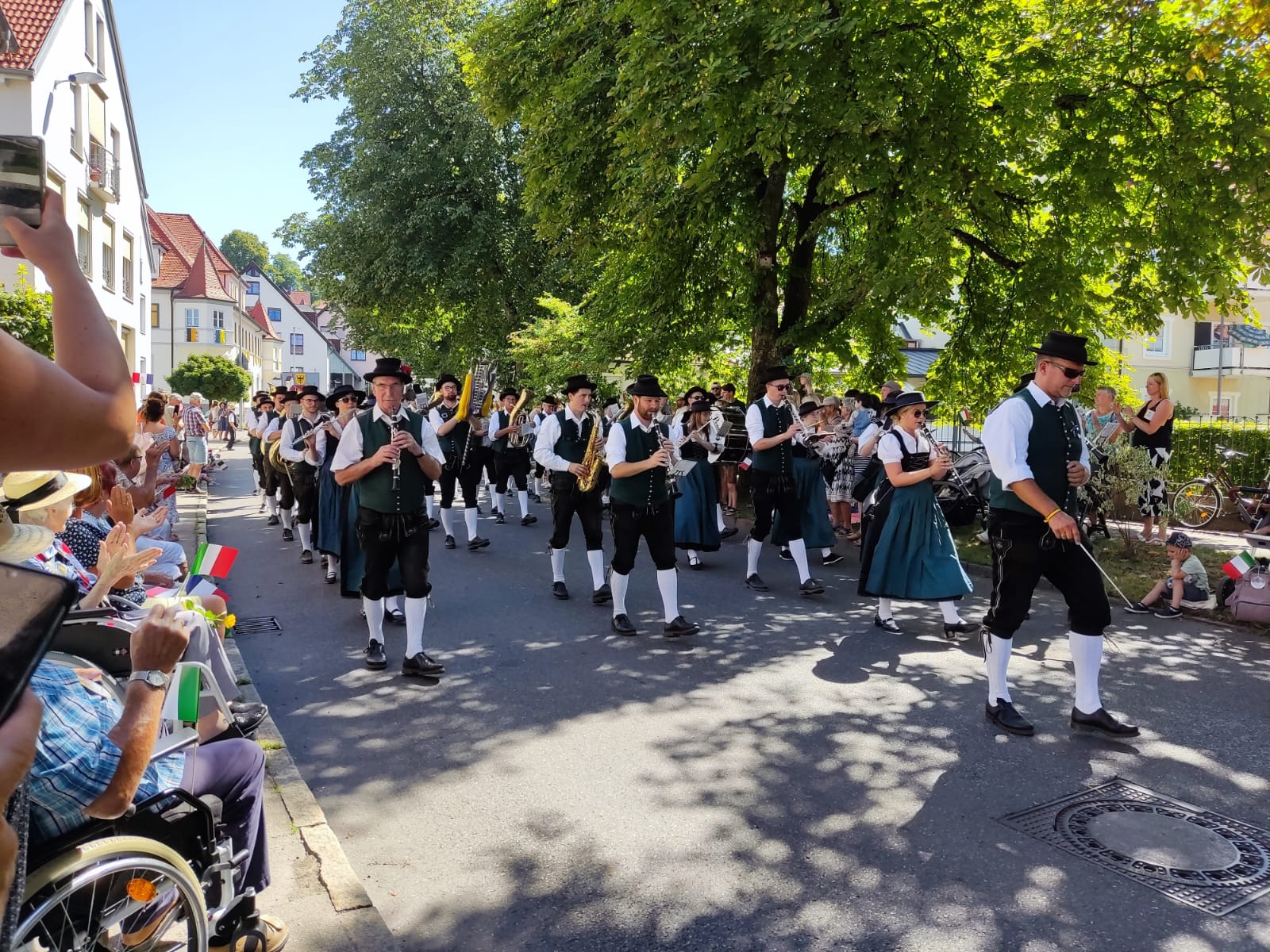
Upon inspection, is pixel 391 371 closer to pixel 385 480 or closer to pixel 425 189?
pixel 385 480

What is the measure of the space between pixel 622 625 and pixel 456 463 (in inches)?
215

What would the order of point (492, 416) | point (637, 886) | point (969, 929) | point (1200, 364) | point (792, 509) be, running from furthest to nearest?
→ 1. point (1200, 364)
2. point (492, 416)
3. point (792, 509)
4. point (637, 886)
5. point (969, 929)

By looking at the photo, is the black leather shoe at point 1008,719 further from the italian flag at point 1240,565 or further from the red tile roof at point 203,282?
the red tile roof at point 203,282

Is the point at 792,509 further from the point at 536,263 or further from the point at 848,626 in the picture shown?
the point at 536,263

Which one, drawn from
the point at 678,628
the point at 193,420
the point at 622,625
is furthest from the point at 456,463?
the point at 193,420

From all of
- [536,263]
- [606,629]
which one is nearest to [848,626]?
[606,629]

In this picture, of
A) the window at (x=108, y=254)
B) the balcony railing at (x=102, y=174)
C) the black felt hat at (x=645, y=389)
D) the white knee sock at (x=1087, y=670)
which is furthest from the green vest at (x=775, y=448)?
the window at (x=108, y=254)

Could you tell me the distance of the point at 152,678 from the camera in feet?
8.61

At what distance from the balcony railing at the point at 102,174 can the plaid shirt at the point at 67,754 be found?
29.5 meters

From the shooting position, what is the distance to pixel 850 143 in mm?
10500

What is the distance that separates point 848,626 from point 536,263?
19580mm

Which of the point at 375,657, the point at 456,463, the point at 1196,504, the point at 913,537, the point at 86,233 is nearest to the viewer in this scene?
the point at 375,657

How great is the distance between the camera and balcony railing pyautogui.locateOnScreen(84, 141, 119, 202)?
27.7 metres

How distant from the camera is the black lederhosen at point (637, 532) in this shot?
822 centimetres
